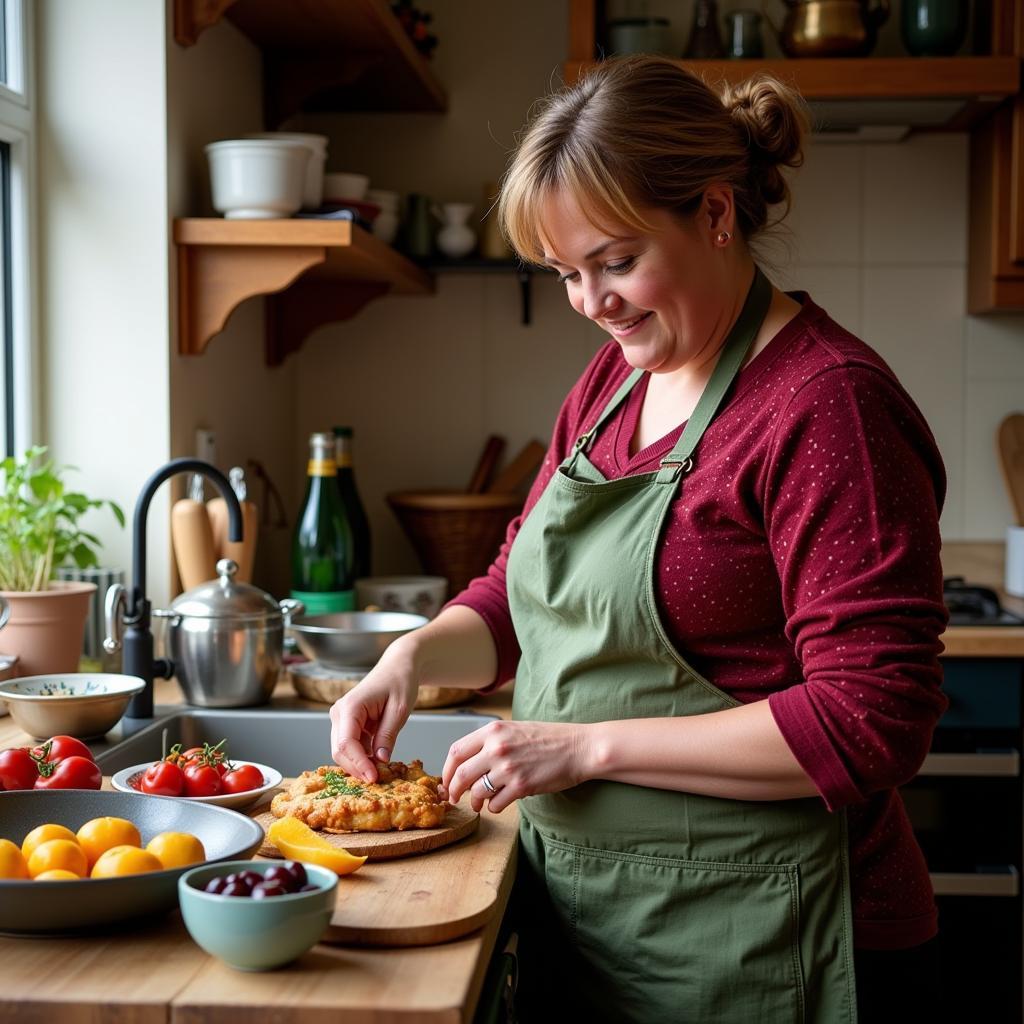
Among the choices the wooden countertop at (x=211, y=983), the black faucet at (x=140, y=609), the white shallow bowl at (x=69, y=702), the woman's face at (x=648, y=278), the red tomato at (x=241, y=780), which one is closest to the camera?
the wooden countertop at (x=211, y=983)

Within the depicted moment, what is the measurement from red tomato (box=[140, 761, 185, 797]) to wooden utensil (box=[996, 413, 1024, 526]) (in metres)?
2.06

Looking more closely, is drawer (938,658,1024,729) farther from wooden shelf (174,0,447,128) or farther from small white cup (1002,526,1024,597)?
wooden shelf (174,0,447,128)

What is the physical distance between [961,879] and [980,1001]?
22cm

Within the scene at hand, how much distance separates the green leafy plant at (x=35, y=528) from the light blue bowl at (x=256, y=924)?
940mm

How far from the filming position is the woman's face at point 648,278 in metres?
1.20

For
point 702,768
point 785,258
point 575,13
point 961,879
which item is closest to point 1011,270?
point 785,258

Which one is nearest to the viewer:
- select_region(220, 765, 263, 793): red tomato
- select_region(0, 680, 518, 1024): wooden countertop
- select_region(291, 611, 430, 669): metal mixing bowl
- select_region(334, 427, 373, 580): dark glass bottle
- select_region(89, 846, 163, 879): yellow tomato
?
select_region(0, 680, 518, 1024): wooden countertop

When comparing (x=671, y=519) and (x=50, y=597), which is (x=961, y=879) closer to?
(x=671, y=519)

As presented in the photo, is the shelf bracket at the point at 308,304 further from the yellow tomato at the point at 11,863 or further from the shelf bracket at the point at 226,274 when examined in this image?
the yellow tomato at the point at 11,863

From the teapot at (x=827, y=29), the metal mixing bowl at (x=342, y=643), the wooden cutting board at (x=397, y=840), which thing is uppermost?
the teapot at (x=827, y=29)

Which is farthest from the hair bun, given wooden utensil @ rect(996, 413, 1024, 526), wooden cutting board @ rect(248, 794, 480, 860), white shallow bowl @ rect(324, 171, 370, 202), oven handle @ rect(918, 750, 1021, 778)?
wooden utensil @ rect(996, 413, 1024, 526)

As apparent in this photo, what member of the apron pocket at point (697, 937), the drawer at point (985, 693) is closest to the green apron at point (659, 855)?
the apron pocket at point (697, 937)

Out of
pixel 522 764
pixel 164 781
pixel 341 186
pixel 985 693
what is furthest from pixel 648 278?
pixel 985 693

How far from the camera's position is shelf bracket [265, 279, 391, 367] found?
2705 mm
